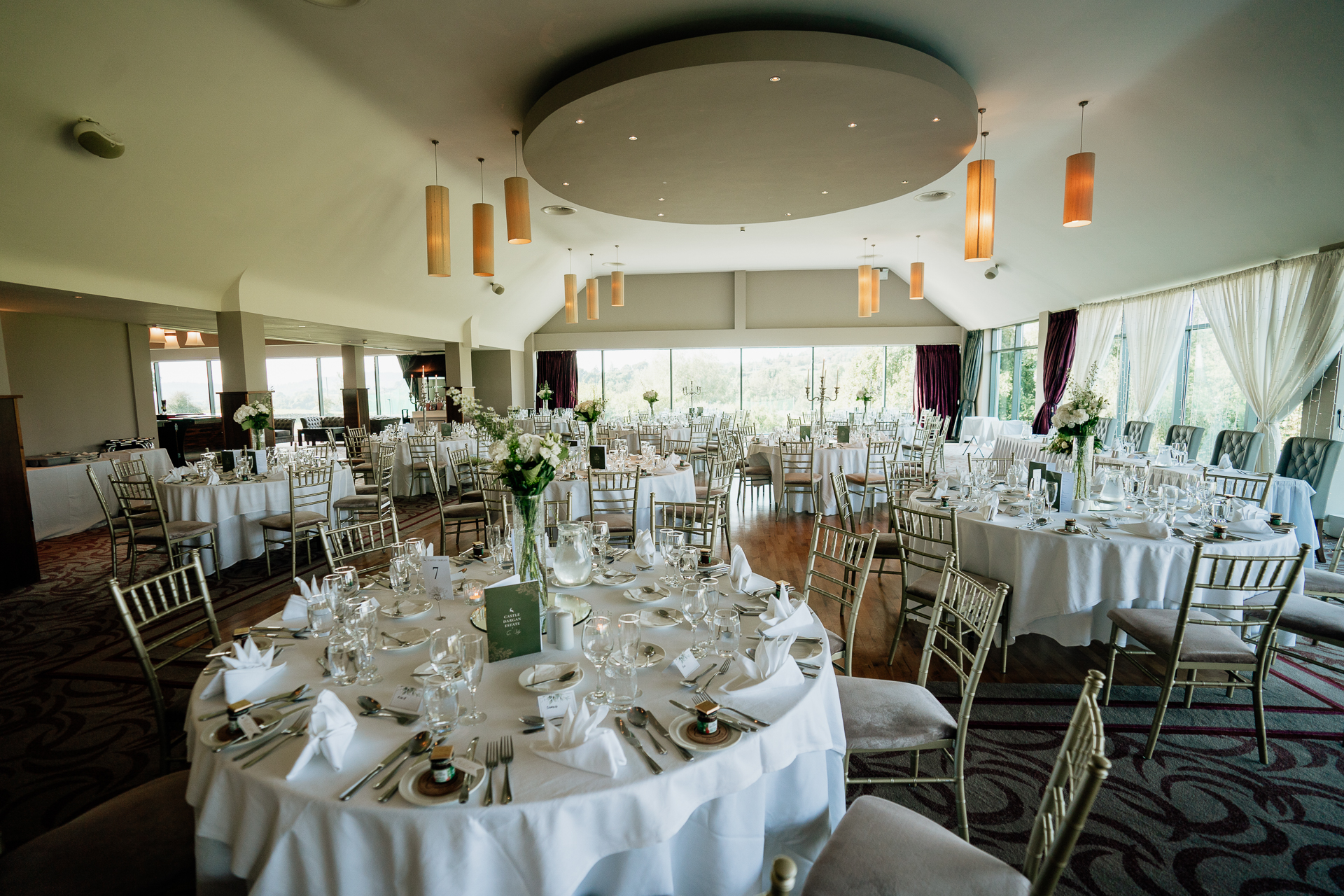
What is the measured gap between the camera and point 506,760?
4.70 feet

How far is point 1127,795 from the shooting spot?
2539 mm

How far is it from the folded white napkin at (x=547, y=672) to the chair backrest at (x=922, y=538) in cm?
237

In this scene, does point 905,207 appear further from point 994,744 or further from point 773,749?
point 773,749

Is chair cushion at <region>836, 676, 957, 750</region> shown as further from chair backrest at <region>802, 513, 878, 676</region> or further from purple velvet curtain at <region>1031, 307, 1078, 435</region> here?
purple velvet curtain at <region>1031, 307, 1078, 435</region>

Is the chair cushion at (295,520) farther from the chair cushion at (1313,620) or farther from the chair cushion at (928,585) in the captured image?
the chair cushion at (1313,620)

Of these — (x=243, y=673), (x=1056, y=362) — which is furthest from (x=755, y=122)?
(x=1056, y=362)

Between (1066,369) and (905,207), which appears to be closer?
(905,207)

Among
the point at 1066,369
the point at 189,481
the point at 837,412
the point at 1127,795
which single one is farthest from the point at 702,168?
the point at 837,412

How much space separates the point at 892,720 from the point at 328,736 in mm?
1828

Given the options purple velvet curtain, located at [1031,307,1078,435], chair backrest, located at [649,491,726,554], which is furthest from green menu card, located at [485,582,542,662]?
purple velvet curtain, located at [1031,307,1078,435]

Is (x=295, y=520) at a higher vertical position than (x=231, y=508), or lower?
lower

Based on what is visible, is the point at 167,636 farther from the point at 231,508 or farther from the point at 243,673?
the point at 231,508

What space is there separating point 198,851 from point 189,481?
18.4 ft

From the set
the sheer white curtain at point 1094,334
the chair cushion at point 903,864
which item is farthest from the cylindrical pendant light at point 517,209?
the sheer white curtain at point 1094,334
